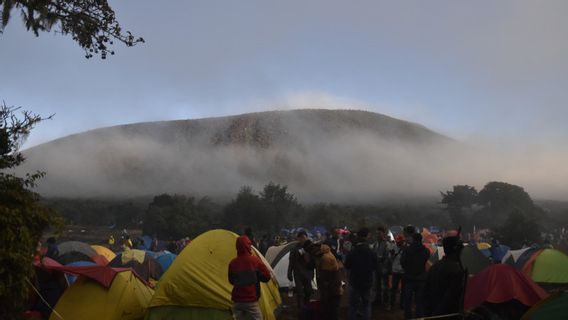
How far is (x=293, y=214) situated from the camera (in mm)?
67438

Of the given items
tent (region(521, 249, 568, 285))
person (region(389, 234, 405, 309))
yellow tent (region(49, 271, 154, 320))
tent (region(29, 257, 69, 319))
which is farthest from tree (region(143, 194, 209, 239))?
yellow tent (region(49, 271, 154, 320))

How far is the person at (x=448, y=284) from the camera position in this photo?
21.3 ft

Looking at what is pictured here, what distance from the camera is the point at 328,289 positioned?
930 cm

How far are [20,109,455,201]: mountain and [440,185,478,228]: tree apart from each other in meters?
31.3

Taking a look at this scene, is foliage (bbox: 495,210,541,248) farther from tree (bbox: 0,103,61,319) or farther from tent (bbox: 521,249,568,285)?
tree (bbox: 0,103,61,319)

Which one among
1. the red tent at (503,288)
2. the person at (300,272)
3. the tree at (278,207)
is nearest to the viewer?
the red tent at (503,288)

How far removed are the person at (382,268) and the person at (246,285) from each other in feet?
17.7

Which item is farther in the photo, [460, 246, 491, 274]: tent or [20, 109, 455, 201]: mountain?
[20, 109, 455, 201]: mountain

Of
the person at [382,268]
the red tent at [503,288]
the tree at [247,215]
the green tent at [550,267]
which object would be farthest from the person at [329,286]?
the tree at [247,215]

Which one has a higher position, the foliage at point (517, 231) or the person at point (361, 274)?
the person at point (361, 274)

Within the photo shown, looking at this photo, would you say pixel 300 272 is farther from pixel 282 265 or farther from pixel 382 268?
pixel 282 265

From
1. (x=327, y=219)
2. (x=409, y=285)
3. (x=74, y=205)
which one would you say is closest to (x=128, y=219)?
(x=74, y=205)

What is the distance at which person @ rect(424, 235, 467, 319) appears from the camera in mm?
6480

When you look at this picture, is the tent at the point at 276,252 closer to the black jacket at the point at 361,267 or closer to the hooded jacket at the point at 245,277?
the black jacket at the point at 361,267
